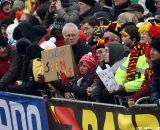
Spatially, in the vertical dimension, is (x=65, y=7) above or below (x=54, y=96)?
above

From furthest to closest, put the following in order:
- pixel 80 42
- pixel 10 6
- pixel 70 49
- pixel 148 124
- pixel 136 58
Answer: pixel 10 6, pixel 80 42, pixel 70 49, pixel 136 58, pixel 148 124

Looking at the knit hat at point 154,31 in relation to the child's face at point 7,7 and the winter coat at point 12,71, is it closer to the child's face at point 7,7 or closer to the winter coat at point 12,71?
the winter coat at point 12,71

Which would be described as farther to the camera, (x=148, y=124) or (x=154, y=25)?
(x=154, y=25)

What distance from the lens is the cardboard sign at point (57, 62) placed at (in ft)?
37.3

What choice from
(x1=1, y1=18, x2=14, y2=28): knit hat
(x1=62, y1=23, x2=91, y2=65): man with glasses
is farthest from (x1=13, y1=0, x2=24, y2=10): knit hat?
(x1=62, y1=23, x2=91, y2=65): man with glasses

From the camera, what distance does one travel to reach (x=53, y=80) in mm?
11445

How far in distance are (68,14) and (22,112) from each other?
4036 mm

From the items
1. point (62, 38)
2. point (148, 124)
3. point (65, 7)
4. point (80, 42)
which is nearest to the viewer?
point (148, 124)

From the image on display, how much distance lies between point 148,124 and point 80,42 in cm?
368

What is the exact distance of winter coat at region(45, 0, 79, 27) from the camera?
15031 millimetres

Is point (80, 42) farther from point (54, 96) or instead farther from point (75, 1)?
point (75, 1)

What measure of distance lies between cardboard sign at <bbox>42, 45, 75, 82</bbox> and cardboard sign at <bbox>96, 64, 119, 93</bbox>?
3.94ft

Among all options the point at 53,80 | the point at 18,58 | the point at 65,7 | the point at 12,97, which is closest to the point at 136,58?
→ the point at 53,80

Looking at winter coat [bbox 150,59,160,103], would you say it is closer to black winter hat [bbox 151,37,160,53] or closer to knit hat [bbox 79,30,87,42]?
black winter hat [bbox 151,37,160,53]
